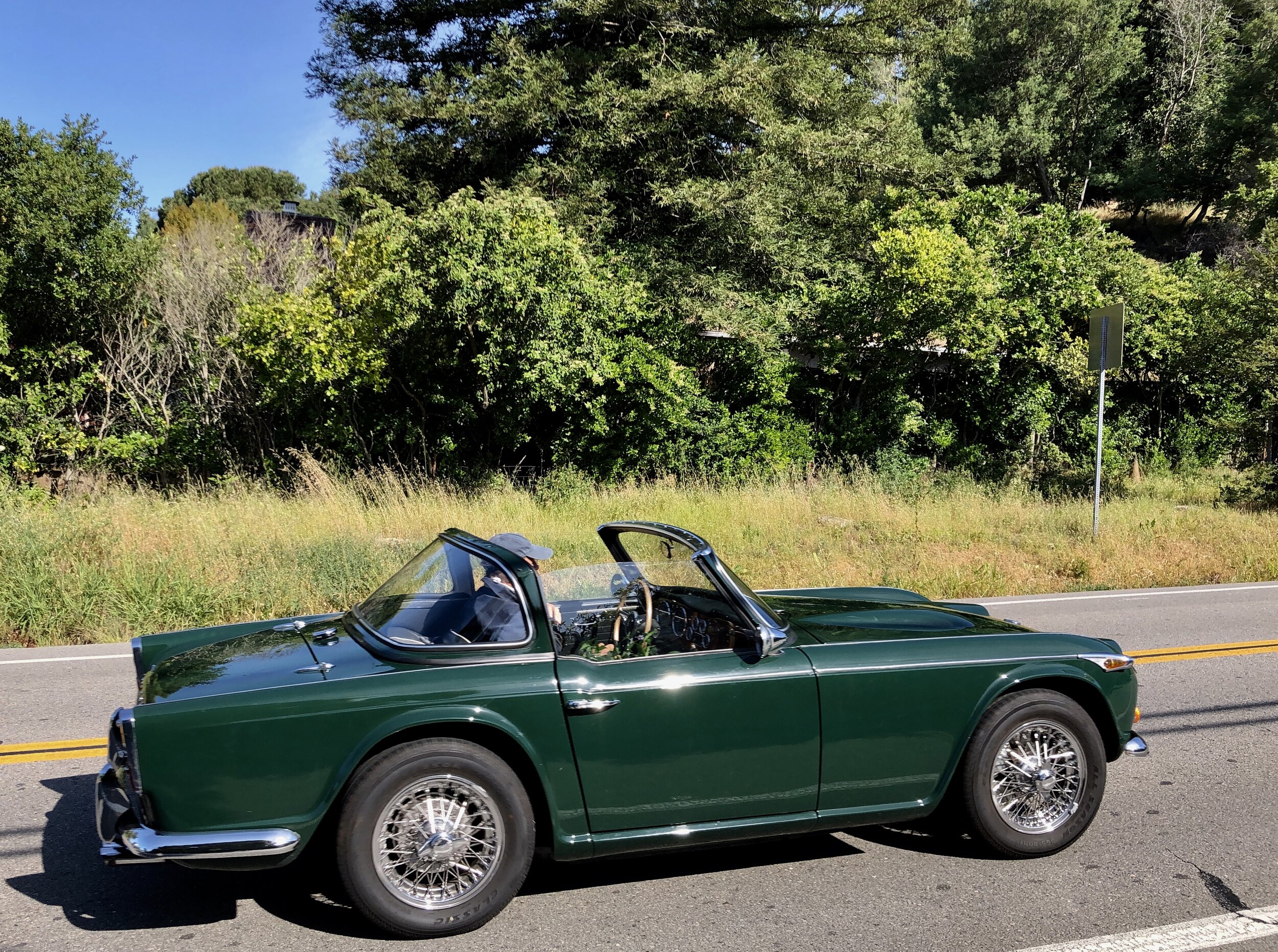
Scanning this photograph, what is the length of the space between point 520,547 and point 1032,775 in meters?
2.41

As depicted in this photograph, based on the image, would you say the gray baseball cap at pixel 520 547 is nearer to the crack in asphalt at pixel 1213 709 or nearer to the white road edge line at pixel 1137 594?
the crack in asphalt at pixel 1213 709

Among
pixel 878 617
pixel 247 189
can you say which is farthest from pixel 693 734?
pixel 247 189

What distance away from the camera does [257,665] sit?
3.94 meters

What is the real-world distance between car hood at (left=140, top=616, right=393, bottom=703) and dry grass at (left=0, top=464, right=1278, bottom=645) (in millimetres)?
1652

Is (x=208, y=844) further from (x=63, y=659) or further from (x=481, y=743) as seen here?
(x=63, y=659)

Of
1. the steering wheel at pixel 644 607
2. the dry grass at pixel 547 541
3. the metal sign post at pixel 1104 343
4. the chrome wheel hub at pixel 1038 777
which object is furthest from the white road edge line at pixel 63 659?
the metal sign post at pixel 1104 343

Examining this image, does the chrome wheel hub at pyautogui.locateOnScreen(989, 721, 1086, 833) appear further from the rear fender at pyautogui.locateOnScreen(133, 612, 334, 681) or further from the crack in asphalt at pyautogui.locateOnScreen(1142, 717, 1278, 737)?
the rear fender at pyautogui.locateOnScreen(133, 612, 334, 681)

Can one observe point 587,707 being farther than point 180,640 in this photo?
No

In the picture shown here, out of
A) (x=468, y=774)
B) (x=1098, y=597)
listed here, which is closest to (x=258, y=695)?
(x=468, y=774)

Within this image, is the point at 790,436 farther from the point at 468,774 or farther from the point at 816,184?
the point at 468,774

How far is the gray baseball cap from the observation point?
4.16 m

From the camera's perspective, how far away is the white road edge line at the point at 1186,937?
3453mm

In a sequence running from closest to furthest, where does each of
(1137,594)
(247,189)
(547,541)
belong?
(1137,594) → (547,541) → (247,189)

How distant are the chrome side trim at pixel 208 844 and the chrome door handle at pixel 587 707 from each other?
105 centimetres
